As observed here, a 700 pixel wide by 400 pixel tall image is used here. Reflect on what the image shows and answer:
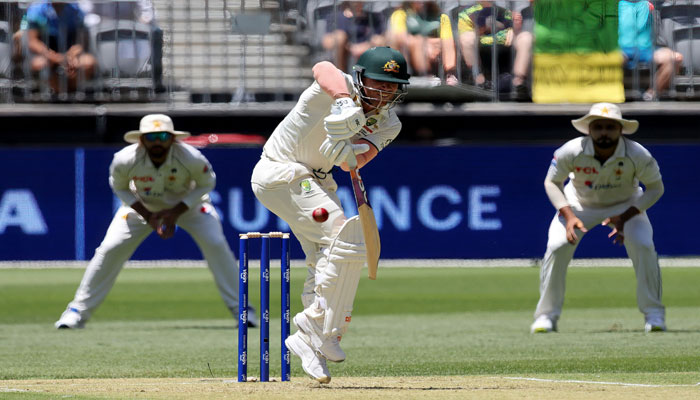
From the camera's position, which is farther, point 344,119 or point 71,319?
point 71,319

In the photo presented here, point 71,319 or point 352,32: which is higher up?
point 352,32

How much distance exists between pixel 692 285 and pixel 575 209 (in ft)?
15.3

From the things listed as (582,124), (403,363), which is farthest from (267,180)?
(582,124)

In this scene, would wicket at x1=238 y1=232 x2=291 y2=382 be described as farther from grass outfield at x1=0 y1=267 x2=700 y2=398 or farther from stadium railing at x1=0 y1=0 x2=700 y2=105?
stadium railing at x1=0 y1=0 x2=700 y2=105

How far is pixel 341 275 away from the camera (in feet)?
→ 19.1

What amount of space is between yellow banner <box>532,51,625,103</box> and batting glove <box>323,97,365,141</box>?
474 inches

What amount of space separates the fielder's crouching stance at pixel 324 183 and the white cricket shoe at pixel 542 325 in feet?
12.0

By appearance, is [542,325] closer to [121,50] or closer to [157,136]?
[157,136]

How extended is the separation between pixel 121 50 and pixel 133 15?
1.85 feet

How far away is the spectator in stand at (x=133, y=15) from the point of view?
695 inches

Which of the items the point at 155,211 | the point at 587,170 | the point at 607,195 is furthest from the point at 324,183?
the point at 155,211

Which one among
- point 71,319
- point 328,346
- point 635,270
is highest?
point 328,346

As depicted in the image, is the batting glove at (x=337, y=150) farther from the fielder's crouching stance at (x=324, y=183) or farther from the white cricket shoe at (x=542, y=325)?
the white cricket shoe at (x=542, y=325)

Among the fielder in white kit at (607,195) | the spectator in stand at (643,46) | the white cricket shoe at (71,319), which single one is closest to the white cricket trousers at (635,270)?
the fielder in white kit at (607,195)
